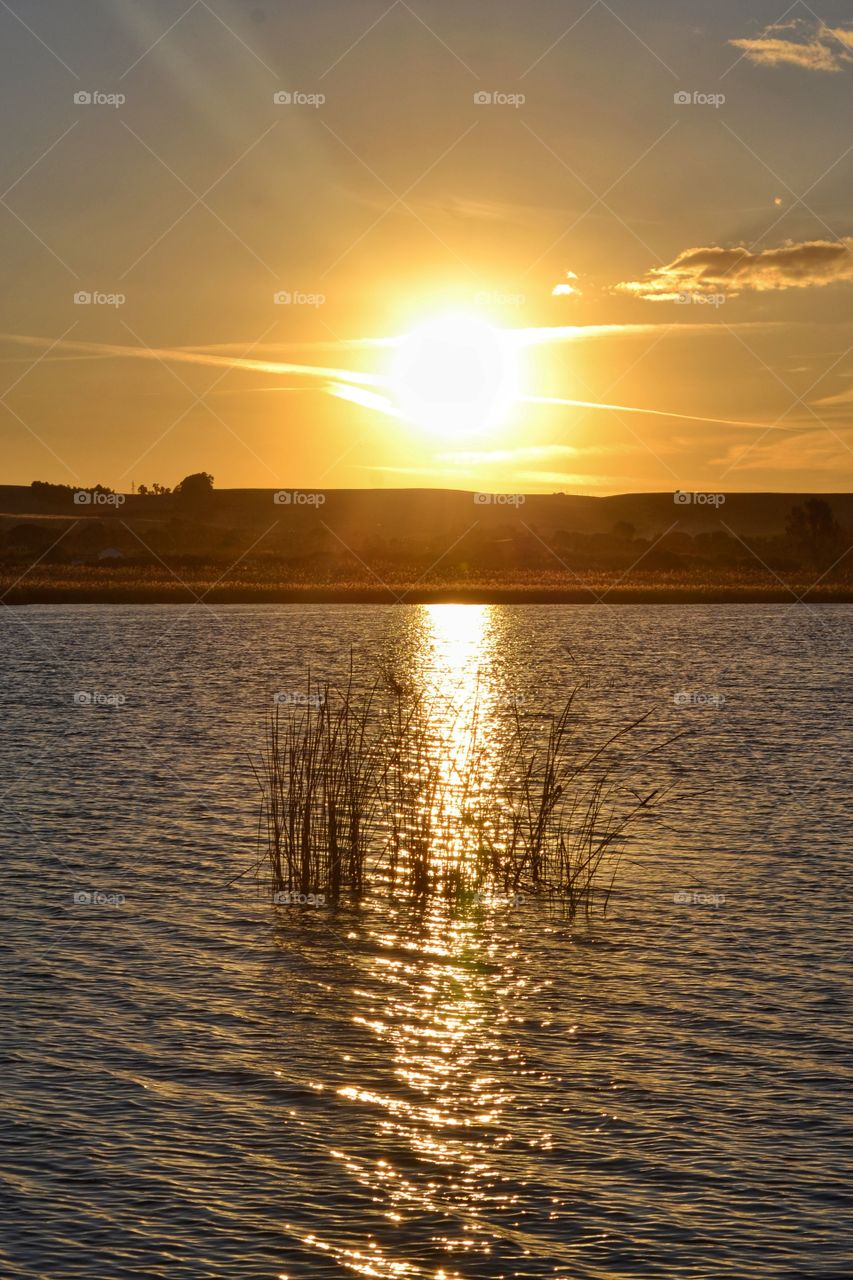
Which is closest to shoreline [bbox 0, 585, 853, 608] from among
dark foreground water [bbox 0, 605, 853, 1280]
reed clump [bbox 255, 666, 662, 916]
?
dark foreground water [bbox 0, 605, 853, 1280]

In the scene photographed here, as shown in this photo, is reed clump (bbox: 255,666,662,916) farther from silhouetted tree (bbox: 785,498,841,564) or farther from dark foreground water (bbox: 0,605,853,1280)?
silhouetted tree (bbox: 785,498,841,564)

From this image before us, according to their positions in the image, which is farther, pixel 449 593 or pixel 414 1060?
pixel 449 593

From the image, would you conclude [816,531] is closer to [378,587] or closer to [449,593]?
[449,593]

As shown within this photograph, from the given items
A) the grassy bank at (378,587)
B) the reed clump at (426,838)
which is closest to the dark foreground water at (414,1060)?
the reed clump at (426,838)

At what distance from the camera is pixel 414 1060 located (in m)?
13.2

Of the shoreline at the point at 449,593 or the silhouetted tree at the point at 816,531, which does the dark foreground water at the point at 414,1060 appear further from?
the silhouetted tree at the point at 816,531

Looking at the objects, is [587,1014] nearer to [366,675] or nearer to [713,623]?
[366,675]

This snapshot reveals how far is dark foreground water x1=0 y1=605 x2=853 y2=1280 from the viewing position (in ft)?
32.4

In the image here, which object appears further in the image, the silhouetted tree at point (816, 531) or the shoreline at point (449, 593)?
the silhouetted tree at point (816, 531)

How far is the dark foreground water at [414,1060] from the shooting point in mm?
9891

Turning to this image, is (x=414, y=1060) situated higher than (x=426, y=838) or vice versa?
(x=426, y=838)

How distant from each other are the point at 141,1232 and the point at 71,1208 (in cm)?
66

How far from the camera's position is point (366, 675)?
54.9m

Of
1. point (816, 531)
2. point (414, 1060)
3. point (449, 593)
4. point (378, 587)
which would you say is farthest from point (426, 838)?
point (816, 531)
